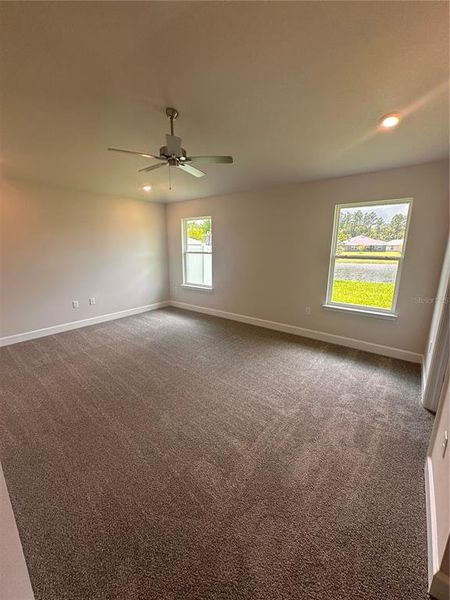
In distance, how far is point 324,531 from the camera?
131cm

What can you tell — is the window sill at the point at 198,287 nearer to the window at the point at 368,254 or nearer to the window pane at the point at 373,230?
the window at the point at 368,254

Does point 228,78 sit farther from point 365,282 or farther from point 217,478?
point 365,282

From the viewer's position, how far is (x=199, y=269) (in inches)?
217

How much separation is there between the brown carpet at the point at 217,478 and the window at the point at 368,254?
3.21ft

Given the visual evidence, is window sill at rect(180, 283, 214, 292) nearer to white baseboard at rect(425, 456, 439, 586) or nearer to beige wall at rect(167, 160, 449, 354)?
beige wall at rect(167, 160, 449, 354)

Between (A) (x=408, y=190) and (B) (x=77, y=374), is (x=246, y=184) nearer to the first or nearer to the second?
(A) (x=408, y=190)

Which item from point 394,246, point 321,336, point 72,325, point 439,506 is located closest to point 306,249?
point 394,246

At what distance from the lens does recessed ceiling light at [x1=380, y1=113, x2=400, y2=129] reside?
1928mm

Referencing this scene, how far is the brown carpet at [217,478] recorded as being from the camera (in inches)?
44.8

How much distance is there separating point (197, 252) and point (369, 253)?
3344 millimetres

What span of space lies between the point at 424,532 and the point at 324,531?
0.54 meters

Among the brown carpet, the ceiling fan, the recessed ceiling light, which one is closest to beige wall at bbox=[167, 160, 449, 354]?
the brown carpet

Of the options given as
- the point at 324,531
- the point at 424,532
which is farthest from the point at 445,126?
the point at 324,531

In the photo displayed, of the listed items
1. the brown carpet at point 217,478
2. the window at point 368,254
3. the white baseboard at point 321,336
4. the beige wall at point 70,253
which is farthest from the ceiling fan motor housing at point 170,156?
the white baseboard at point 321,336
